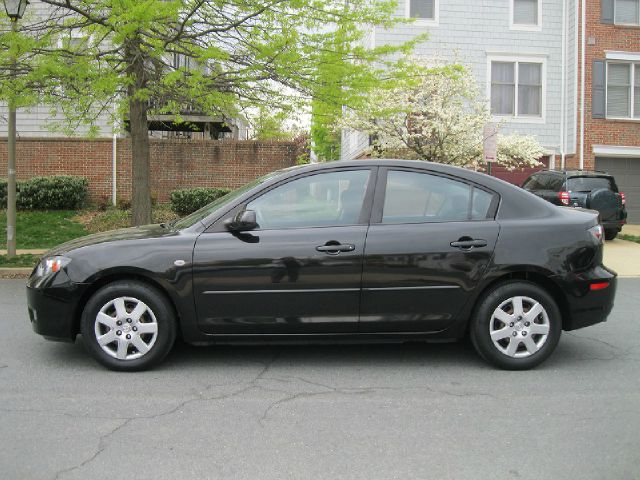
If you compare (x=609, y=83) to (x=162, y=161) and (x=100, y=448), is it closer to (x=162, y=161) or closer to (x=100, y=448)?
(x=162, y=161)

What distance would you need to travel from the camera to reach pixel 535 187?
15.8m

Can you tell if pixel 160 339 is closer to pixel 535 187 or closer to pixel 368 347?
pixel 368 347

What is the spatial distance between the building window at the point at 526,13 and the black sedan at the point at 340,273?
17348 millimetres

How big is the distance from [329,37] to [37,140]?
11259mm

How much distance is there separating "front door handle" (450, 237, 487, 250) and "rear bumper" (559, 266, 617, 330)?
0.72m

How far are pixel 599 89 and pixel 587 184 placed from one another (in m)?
6.99

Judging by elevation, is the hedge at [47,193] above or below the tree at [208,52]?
below

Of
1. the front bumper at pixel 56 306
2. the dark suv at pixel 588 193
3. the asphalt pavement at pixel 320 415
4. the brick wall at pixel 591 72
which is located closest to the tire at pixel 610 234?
the dark suv at pixel 588 193

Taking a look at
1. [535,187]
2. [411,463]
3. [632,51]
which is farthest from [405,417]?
[632,51]

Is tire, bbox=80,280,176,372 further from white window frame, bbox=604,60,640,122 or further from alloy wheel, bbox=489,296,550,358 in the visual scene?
white window frame, bbox=604,60,640,122

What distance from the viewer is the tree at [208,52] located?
991 centimetres

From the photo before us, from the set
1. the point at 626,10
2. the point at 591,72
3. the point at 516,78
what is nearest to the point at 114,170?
the point at 516,78

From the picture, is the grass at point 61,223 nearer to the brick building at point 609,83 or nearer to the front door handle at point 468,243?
the front door handle at point 468,243

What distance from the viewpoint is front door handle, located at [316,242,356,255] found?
16.9 ft
